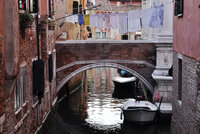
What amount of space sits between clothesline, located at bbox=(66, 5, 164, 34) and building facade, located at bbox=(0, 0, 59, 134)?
1.71m

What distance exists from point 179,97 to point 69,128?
18.3 ft

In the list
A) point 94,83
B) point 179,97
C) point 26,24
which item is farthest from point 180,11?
point 94,83

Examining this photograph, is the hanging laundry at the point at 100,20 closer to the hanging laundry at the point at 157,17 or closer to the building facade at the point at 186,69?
the hanging laundry at the point at 157,17

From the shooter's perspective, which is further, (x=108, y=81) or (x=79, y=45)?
(x=108, y=81)

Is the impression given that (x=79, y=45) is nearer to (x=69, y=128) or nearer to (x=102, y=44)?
(x=102, y=44)

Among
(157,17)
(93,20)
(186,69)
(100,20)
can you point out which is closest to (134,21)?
(157,17)

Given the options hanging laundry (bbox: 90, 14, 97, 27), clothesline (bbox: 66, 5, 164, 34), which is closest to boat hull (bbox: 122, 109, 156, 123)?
clothesline (bbox: 66, 5, 164, 34)

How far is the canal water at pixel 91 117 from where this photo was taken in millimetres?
12023

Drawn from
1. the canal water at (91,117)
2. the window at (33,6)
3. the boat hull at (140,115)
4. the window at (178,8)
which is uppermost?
the window at (33,6)

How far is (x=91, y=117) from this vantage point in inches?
542

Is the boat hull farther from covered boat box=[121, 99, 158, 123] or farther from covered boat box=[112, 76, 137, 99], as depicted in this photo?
covered boat box=[112, 76, 137, 99]

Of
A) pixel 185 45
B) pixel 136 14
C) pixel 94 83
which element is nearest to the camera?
pixel 185 45

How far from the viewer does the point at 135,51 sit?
14.7 m

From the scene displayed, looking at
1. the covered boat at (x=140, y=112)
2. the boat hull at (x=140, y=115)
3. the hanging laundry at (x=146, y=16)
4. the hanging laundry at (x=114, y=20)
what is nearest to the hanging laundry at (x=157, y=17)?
the hanging laundry at (x=146, y=16)
